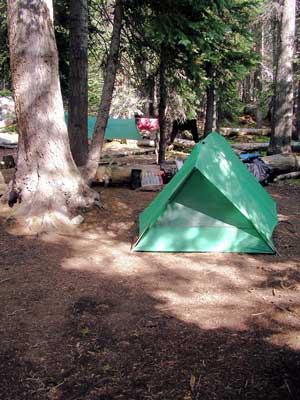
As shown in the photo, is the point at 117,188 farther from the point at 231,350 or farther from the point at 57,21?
the point at 231,350

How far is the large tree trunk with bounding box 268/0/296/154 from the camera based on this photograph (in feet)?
40.6

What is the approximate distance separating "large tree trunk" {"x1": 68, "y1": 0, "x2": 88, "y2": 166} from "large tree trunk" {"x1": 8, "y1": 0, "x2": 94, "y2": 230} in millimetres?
2501

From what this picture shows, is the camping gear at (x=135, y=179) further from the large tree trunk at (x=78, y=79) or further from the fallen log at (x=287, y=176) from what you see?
the fallen log at (x=287, y=176)

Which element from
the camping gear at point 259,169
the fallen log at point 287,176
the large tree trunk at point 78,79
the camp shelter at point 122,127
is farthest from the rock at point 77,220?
the camp shelter at point 122,127

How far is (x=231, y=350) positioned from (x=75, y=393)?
1.30m

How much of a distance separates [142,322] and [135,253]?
1.92 metres

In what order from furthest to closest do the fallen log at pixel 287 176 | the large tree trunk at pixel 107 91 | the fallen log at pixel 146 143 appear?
the fallen log at pixel 146 143 → the fallen log at pixel 287 176 → the large tree trunk at pixel 107 91

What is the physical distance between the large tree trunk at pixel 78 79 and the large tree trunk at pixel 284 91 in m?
6.10

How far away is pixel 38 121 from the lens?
666 cm

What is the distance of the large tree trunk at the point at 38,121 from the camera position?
21.5 feet

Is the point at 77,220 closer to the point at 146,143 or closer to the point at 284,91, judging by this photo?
the point at 284,91

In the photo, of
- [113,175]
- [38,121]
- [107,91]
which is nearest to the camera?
[38,121]

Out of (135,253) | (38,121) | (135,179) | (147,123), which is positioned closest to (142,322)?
(135,253)

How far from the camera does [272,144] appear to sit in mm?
12906
